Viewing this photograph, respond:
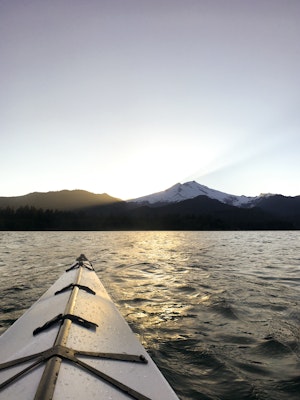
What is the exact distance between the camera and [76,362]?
4129mm

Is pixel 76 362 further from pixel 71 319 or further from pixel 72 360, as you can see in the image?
pixel 71 319

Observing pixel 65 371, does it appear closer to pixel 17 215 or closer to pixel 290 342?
pixel 290 342

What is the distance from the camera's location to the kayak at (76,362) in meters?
3.56

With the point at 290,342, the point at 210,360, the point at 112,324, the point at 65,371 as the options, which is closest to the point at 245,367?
the point at 210,360

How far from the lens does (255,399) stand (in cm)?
522

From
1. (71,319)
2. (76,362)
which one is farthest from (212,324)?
(76,362)

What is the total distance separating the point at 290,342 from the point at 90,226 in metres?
189

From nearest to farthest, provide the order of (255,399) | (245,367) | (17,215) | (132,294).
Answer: (255,399)
(245,367)
(132,294)
(17,215)

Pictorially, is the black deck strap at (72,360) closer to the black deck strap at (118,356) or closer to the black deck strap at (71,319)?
the black deck strap at (118,356)

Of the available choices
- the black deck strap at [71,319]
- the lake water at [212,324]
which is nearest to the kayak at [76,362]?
the black deck strap at [71,319]

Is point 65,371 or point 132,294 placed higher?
point 65,371

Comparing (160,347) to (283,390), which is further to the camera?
(160,347)

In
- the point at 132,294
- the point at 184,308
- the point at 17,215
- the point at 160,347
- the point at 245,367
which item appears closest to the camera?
the point at 245,367

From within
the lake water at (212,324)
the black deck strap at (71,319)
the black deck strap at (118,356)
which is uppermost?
the black deck strap at (71,319)
